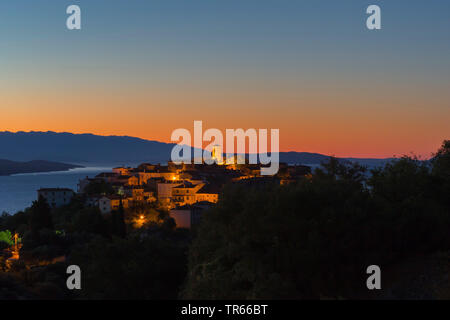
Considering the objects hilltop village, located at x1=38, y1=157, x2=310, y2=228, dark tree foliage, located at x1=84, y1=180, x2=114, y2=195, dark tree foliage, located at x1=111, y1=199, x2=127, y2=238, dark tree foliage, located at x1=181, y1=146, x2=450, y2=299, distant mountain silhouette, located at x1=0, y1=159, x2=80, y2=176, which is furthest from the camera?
distant mountain silhouette, located at x1=0, y1=159, x2=80, y2=176

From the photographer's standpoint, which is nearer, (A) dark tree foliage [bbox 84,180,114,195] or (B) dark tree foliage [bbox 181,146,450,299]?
(B) dark tree foliage [bbox 181,146,450,299]

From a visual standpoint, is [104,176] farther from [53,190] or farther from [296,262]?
[296,262]

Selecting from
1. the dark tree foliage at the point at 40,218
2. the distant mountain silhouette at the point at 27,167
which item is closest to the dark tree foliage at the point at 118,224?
the dark tree foliage at the point at 40,218

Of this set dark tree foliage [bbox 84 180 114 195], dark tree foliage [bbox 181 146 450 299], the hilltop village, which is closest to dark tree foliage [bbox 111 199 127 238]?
the hilltop village

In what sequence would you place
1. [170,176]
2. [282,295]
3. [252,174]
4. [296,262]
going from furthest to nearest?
[252,174], [170,176], [296,262], [282,295]

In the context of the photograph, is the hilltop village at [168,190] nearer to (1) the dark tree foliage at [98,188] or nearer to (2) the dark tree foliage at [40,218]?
(1) the dark tree foliage at [98,188]

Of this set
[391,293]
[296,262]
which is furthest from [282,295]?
[391,293]

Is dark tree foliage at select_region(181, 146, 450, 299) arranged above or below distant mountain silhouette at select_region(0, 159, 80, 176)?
below

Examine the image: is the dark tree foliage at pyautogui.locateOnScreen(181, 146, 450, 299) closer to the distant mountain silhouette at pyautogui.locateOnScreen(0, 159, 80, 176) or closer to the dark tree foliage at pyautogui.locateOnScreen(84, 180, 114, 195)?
the dark tree foliage at pyautogui.locateOnScreen(84, 180, 114, 195)
